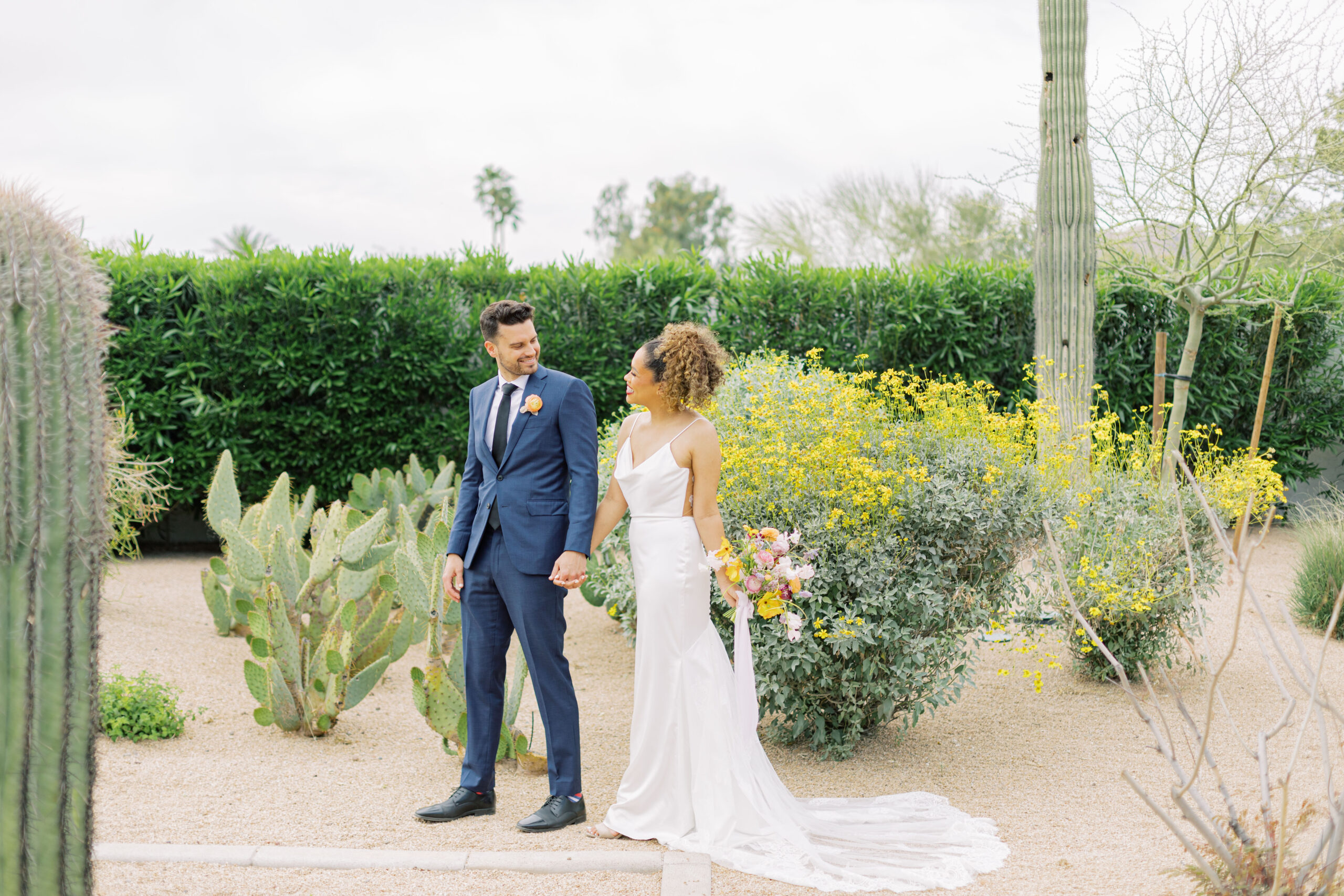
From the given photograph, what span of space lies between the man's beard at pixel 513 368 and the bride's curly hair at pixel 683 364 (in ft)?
1.57

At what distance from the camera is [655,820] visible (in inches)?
138

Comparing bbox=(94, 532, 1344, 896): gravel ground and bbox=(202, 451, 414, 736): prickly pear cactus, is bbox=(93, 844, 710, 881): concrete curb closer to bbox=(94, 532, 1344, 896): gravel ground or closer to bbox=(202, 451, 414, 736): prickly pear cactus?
bbox=(94, 532, 1344, 896): gravel ground

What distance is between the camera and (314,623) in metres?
4.82

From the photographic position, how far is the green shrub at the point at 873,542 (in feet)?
13.7

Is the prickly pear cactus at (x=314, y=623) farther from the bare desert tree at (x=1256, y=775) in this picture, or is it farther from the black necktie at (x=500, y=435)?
the bare desert tree at (x=1256, y=775)

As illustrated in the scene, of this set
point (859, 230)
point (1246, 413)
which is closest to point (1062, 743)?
point (1246, 413)

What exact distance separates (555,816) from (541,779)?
690mm

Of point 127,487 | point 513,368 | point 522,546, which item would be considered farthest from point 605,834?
point 127,487

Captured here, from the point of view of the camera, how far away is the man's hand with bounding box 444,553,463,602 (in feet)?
12.4

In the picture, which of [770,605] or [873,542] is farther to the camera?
[873,542]

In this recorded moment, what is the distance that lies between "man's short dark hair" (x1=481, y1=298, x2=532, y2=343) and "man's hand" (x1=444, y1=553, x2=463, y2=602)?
855 millimetres

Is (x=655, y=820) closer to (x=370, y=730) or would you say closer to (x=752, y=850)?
(x=752, y=850)

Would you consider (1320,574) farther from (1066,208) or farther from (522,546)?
(522,546)

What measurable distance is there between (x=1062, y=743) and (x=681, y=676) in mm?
2297
